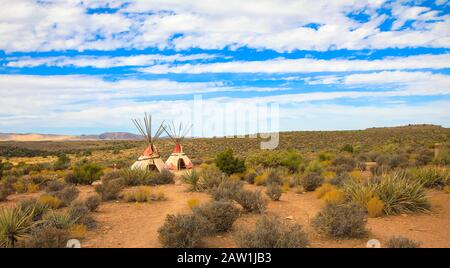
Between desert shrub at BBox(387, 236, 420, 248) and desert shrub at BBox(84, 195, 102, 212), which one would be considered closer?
desert shrub at BBox(387, 236, 420, 248)

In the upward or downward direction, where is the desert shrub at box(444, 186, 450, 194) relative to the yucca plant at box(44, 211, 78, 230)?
upward

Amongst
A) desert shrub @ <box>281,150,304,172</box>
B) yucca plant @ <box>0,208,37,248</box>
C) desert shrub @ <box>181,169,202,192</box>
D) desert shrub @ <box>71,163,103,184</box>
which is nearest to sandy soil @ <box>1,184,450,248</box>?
yucca plant @ <box>0,208,37,248</box>

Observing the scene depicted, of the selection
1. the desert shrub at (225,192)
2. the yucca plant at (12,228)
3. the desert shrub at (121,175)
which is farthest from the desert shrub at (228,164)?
the yucca plant at (12,228)

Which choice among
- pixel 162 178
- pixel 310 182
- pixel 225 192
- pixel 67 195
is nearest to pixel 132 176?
pixel 162 178

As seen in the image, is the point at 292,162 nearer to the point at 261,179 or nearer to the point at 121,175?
the point at 261,179

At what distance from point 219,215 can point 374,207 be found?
369cm

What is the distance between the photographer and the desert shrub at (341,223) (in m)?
7.06

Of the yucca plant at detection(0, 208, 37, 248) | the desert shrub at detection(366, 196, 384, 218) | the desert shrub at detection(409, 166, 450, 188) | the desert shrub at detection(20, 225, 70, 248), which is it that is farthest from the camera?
the desert shrub at detection(409, 166, 450, 188)

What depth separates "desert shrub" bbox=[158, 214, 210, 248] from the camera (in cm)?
649

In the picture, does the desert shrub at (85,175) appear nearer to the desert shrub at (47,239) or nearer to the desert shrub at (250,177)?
the desert shrub at (250,177)

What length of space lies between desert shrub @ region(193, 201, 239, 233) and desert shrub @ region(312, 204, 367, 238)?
1661mm

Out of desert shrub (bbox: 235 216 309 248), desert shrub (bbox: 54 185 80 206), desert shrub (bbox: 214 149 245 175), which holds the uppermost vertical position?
desert shrub (bbox: 214 149 245 175)

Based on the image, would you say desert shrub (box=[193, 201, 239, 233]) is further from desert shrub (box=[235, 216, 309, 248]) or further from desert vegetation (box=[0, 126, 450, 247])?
desert shrub (box=[235, 216, 309, 248])
